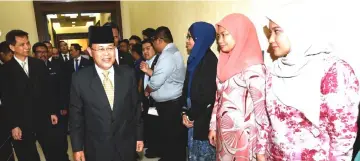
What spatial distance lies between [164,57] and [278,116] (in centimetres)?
151

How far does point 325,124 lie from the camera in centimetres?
106

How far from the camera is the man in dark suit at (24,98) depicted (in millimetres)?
2303

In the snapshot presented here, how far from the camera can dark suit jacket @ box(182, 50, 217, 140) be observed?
192 centimetres

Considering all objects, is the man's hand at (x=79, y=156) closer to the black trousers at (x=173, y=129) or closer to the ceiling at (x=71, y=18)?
the black trousers at (x=173, y=129)

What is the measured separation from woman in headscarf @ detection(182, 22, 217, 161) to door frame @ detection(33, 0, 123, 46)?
4.44 meters

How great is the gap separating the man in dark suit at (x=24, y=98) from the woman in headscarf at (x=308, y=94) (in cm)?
212

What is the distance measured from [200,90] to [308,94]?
0.93 metres

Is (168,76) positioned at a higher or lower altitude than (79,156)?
higher

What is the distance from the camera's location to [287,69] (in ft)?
3.67

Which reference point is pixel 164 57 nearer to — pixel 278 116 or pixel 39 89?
pixel 39 89

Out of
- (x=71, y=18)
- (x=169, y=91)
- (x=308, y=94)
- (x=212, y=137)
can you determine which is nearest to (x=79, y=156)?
(x=212, y=137)

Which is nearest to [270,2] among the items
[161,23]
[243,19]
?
[243,19]

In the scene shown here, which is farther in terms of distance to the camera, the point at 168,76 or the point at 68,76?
the point at 68,76

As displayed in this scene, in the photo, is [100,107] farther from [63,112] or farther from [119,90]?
[63,112]
